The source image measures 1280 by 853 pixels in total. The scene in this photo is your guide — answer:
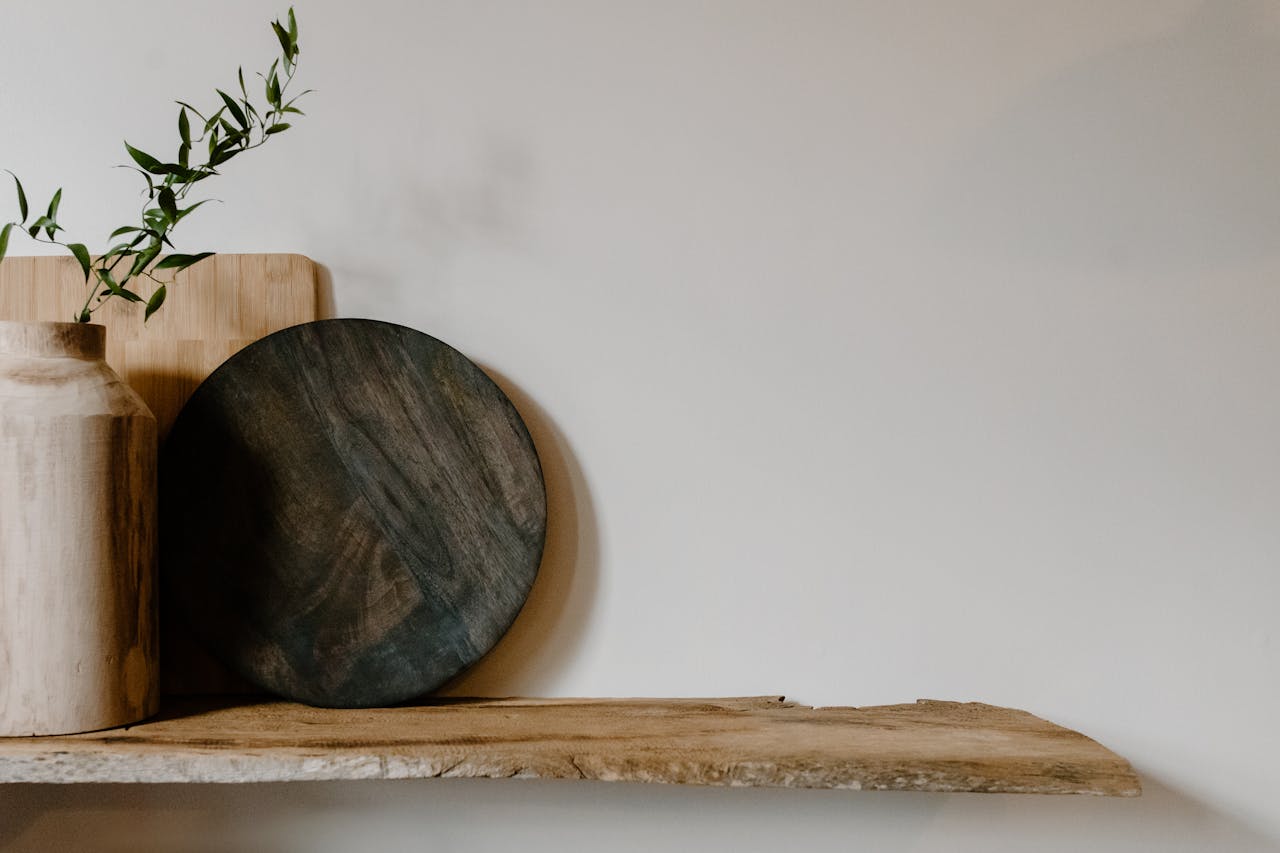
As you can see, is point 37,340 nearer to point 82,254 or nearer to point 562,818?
point 82,254

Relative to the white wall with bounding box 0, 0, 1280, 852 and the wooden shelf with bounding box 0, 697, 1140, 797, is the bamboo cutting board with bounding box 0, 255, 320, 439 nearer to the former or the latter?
the white wall with bounding box 0, 0, 1280, 852

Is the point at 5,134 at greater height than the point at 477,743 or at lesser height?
greater

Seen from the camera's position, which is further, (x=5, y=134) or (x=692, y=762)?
(x=5, y=134)

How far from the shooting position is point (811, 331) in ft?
3.04

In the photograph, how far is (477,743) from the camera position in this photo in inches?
28.8

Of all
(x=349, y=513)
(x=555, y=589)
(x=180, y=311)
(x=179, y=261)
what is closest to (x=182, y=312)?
(x=180, y=311)

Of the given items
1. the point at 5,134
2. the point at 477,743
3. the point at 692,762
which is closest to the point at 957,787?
the point at 692,762

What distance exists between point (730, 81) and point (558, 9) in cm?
19

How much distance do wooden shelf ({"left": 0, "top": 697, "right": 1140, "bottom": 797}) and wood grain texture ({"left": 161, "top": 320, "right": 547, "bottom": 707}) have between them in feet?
0.23

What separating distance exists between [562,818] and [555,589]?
0.23m

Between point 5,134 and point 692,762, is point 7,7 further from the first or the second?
point 692,762

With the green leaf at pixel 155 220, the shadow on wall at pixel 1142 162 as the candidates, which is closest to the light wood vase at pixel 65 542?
the green leaf at pixel 155 220

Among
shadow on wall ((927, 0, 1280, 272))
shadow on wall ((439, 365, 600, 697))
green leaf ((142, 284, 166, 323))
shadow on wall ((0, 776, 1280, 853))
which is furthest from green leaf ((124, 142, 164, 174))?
shadow on wall ((927, 0, 1280, 272))

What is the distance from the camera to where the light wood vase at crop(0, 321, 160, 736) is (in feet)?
2.41
